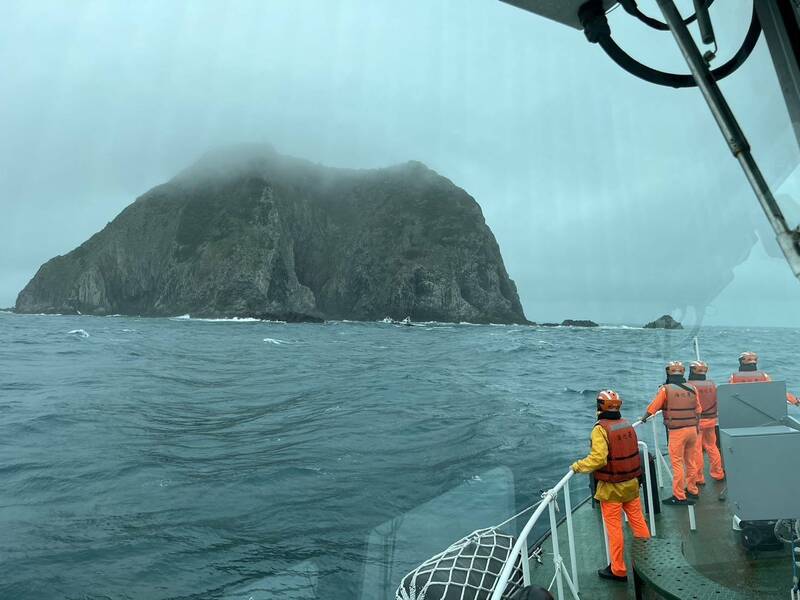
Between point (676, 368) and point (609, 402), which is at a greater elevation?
point (676, 368)

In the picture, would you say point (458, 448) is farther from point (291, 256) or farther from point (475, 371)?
point (291, 256)

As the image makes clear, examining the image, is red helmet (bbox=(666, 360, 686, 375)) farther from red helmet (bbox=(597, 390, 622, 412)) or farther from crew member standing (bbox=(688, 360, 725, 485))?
red helmet (bbox=(597, 390, 622, 412))

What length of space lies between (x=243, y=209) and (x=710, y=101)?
148 m

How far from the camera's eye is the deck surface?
4.39m

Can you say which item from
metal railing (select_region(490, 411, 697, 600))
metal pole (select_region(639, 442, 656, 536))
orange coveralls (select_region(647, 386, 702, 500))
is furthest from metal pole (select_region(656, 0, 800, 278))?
orange coveralls (select_region(647, 386, 702, 500))

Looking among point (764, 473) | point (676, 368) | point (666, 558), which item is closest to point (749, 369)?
point (676, 368)

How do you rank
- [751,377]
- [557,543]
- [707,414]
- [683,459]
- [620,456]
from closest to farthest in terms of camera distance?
1. [557,543]
2. [620,456]
3. [683,459]
4. [751,377]
5. [707,414]

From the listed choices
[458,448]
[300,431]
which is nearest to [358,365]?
[300,431]

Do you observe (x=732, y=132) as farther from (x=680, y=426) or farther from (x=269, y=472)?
(x=269, y=472)

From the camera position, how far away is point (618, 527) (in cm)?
500

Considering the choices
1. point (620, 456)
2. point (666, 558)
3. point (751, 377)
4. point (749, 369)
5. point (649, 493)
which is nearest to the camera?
point (666, 558)

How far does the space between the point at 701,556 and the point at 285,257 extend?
13597 centimetres

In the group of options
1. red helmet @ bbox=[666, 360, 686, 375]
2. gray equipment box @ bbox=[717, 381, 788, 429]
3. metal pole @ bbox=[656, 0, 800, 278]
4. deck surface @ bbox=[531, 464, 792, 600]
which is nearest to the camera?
metal pole @ bbox=[656, 0, 800, 278]

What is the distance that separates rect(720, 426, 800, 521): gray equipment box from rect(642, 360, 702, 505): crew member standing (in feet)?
8.93
